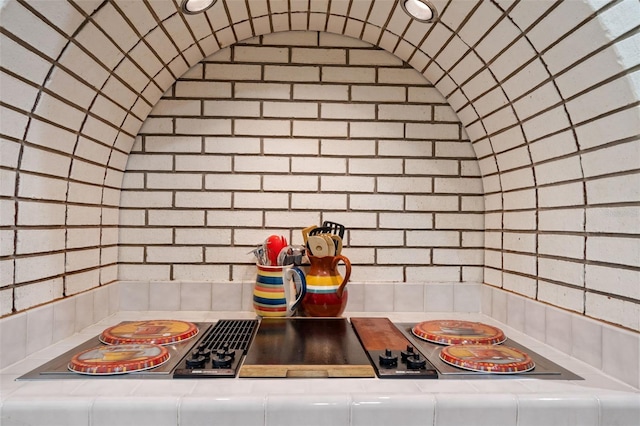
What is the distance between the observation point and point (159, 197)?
1.54 m

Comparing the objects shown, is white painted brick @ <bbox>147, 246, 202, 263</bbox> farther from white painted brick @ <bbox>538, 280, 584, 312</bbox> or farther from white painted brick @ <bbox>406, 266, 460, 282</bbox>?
white painted brick @ <bbox>538, 280, 584, 312</bbox>

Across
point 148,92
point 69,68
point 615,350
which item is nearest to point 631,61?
point 615,350

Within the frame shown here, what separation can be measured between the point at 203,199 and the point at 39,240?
0.58 metres

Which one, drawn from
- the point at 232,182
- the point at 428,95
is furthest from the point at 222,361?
the point at 428,95

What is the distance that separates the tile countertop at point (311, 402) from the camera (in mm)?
765

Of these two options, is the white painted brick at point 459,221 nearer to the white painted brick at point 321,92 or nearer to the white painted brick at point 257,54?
the white painted brick at point 321,92

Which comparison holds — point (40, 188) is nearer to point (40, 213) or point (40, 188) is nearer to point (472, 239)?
point (40, 213)

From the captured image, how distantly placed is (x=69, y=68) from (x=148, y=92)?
42 centimetres

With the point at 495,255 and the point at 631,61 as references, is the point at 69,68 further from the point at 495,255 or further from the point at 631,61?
the point at 495,255

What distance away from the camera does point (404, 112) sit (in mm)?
1580

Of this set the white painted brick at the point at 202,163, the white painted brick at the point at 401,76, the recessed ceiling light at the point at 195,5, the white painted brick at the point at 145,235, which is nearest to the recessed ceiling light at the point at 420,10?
the white painted brick at the point at 401,76

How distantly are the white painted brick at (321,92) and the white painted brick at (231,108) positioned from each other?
0.17 m

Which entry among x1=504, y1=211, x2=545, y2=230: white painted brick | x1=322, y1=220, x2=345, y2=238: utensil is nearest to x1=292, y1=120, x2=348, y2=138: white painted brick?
x1=322, y1=220, x2=345, y2=238: utensil

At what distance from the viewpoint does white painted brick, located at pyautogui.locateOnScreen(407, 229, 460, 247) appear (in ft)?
5.18
